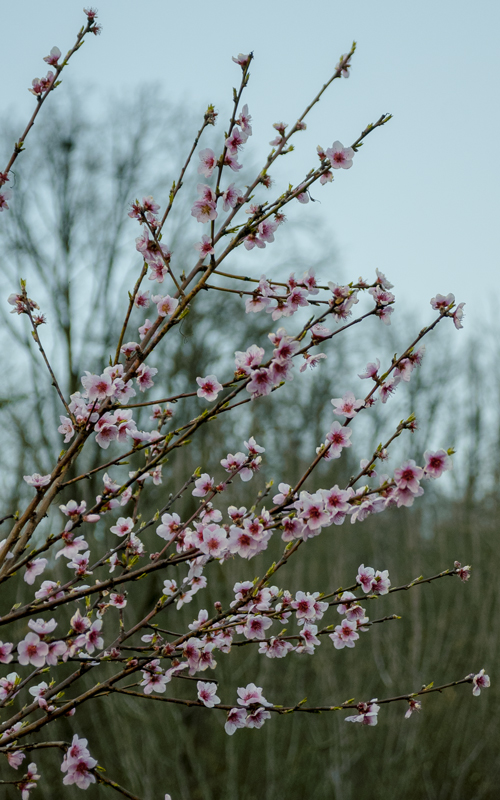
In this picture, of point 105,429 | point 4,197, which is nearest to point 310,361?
point 105,429

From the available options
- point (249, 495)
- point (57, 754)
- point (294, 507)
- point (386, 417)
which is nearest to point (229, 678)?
point (249, 495)

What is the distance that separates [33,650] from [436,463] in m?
1.11

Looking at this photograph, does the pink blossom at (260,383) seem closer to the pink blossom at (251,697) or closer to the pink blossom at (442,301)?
the pink blossom at (442,301)

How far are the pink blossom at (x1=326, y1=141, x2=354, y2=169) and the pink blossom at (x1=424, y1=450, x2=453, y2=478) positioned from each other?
0.93 metres

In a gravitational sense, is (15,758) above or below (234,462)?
below

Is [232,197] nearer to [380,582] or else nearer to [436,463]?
[436,463]

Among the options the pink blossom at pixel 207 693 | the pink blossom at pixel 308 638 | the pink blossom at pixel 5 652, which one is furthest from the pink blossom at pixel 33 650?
the pink blossom at pixel 308 638

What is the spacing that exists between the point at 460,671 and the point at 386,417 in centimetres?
759

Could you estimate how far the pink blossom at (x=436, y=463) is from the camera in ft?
5.33

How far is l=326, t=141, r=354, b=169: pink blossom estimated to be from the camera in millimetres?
1957

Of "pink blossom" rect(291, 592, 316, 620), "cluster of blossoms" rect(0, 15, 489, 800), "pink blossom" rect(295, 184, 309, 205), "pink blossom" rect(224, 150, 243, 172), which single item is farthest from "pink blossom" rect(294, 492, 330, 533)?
"pink blossom" rect(224, 150, 243, 172)

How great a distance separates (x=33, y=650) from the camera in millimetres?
1622

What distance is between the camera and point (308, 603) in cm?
189

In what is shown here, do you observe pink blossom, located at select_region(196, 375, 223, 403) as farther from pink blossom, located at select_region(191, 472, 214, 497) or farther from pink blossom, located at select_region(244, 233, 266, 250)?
pink blossom, located at select_region(244, 233, 266, 250)
